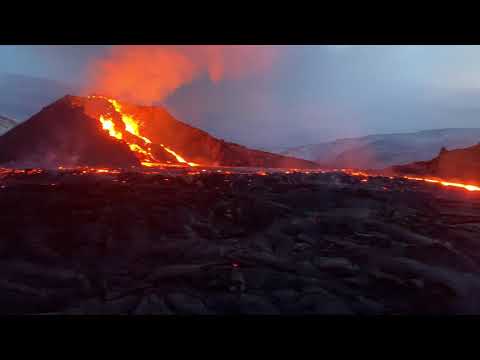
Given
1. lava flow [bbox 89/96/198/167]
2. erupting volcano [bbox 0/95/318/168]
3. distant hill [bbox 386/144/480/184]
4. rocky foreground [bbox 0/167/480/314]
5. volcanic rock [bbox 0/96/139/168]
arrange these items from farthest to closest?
lava flow [bbox 89/96/198/167] → erupting volcano [bbox 0/95/318/168] → distant hill [bbox 386/144/480/184] → volcanic rock [bbox 0/96/139/168] → rocky foreground [bbox 0/167/480/314]

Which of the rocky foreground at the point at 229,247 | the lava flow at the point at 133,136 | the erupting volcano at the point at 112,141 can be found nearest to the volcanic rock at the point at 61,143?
the erupting volcano at the point at 112,141

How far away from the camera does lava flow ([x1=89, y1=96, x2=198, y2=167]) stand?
540 inches

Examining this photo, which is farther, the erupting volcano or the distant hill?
the erupting volcano

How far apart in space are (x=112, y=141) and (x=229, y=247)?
33.4 ft

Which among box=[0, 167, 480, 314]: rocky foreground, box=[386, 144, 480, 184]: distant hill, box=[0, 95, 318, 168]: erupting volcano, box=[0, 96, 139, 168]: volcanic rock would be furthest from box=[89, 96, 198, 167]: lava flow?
Result: box=[386, 144, 480, 184]: distant hill

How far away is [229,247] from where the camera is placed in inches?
212

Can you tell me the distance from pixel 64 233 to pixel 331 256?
4.19m

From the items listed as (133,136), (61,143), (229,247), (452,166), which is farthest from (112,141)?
(452,166)

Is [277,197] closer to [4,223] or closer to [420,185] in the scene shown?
[420,185]

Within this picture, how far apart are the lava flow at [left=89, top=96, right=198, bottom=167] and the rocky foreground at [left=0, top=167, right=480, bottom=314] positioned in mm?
4829

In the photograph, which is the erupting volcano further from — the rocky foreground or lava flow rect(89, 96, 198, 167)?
the rocky foreground

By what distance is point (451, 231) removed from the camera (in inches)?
243

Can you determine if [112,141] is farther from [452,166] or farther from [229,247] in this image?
[452,166]

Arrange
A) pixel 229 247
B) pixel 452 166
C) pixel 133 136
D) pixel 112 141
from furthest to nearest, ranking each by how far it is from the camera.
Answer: pixel 133 136 < pixel 452 166 < pixel 112 141 < pixel 229 247
